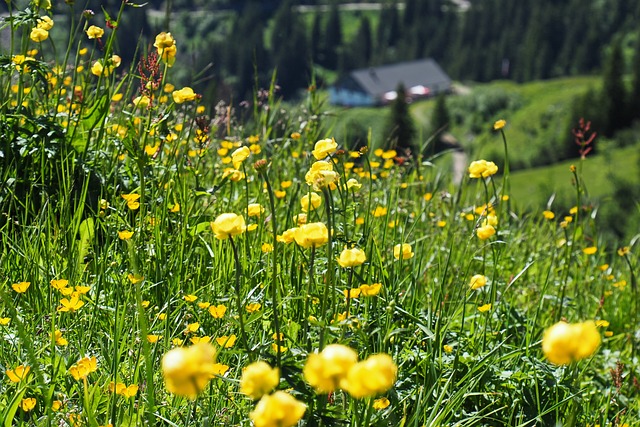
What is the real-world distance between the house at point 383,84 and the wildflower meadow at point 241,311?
84526 millimetres

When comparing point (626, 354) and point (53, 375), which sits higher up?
point (53, 375)

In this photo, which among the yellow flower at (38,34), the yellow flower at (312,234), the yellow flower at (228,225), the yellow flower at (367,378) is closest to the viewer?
the yellow flower at (367,378)

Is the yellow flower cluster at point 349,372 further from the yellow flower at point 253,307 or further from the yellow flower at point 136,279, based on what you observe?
the yellow flower at point 253,307

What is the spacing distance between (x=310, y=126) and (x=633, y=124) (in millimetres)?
58968

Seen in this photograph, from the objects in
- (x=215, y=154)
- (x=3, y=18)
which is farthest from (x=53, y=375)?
(x=215, y=154)

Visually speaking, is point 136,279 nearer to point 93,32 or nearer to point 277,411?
point 277,411

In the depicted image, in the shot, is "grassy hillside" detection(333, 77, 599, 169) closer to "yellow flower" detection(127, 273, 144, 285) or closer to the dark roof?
the dark roof

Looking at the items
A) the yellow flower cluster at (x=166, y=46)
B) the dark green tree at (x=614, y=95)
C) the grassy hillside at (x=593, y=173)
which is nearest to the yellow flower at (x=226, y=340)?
the yellow flower cluster at (x=166, y=46)

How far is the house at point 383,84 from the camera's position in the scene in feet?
286

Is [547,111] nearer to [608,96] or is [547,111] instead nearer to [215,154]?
[608,96]

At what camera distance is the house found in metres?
87.3

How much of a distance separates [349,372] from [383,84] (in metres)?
89.1

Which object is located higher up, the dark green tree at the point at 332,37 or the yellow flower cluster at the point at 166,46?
the yellow flower cluster at the point at 166,46

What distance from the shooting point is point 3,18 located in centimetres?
258
